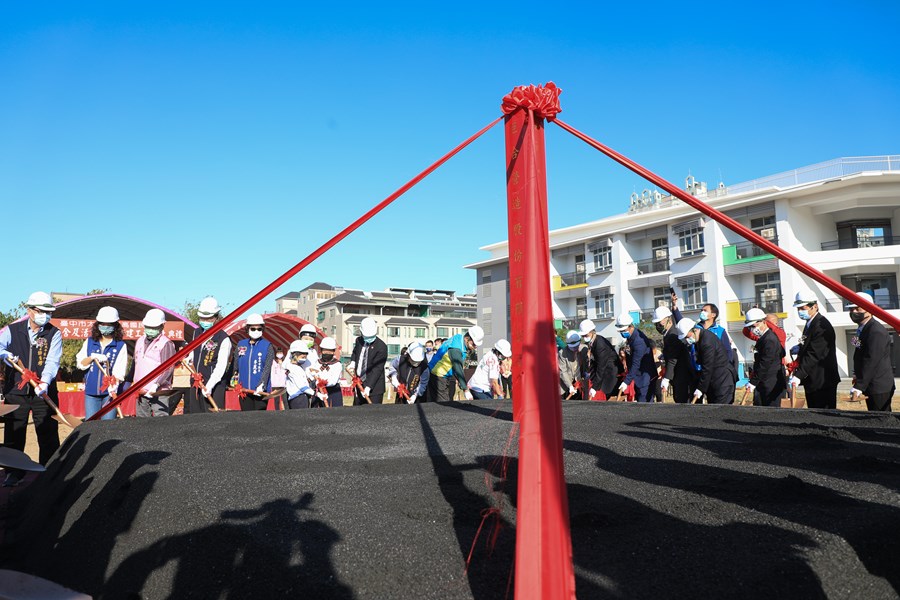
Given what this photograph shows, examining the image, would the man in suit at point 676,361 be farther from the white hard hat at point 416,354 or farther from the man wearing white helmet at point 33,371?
the man wearing white helmet at point 33,371

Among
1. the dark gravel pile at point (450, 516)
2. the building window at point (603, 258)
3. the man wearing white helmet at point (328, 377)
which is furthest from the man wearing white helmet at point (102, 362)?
the building window at point (603, 258)

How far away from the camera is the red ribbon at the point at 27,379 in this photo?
242 inches

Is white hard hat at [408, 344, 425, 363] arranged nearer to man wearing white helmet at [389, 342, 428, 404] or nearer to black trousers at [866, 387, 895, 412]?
man wearing white helmet at [389, 342, 428, 404]

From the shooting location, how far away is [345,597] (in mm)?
1837

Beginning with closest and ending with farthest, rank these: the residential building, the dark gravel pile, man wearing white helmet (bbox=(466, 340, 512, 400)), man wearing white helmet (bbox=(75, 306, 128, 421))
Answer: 1. the dark gravel pile
2. man wearing white helmet (bbox=(75, 306, 128, 421))
3. man wearing white helmet (bbox=(466, 340, 512, 400))
4. the residential building

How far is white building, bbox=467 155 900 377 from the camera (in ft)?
96.9

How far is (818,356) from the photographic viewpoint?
654 cm

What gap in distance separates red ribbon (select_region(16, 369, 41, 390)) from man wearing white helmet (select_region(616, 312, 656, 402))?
766 centimetres

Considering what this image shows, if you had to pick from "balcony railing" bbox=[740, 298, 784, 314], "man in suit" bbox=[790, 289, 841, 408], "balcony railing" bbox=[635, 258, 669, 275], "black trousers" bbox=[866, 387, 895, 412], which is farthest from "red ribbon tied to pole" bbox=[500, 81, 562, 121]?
"balcony railing" bbox=[635, 258, 669, 275]

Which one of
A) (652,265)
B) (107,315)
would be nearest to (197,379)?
(107,315)

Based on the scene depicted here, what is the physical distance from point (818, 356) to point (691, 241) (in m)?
30.8

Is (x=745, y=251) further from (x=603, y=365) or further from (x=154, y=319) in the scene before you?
(x=154, y=319)

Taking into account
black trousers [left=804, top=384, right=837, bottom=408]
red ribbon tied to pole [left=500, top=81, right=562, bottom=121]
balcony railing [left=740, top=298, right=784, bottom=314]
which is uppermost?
balcony railing [left=740, top=298, right=784, bottom=314]

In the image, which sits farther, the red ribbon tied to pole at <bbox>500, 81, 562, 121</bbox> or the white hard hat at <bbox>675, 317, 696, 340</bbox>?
the white hard hat at <bbox>675, 317, 696, 340</bbox>
